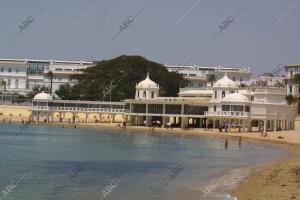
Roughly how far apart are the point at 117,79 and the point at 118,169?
8879cm

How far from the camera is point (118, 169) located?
40938 millimetres

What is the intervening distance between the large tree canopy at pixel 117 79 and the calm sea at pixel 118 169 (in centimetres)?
5985

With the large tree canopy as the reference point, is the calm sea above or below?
below

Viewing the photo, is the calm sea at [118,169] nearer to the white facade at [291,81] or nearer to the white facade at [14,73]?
the white facade at [291,81]

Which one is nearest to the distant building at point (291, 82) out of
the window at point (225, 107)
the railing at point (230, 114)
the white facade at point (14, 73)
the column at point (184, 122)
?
the column at point (184, 122)

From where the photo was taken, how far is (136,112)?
10581cm

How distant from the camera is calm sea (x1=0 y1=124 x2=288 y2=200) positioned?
29609mm

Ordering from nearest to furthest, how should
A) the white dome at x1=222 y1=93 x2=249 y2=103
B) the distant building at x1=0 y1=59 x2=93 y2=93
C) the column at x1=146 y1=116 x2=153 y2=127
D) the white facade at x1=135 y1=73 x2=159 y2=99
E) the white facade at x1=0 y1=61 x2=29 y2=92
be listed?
the white dome at x1=222 y1=93 x2=249 y2=103 < the column at x1=146 y1=116 x2=153 y2=127 < the white facade at x1=135 y1=73 x2=159 y2=99 < the distant building at x1=0 y1=59 x2=93 y2=93 < the white facade at x1=0 y1=61 x2=29 y2=92

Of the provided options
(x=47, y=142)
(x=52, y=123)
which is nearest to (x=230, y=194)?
(x=47, y=142)

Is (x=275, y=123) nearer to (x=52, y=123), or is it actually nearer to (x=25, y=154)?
(x=52, y=123)

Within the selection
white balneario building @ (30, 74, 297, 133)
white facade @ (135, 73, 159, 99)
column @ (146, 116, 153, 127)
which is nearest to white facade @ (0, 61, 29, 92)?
white balneario building @ (30, 74, 297, 133)

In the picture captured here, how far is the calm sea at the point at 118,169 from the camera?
29.6 metres

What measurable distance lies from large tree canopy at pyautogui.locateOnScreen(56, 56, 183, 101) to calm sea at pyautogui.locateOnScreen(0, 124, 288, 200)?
5985 centimetres

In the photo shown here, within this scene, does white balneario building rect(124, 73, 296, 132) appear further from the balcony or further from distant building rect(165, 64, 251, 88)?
distant building rect(165, 64, 251, 88)
